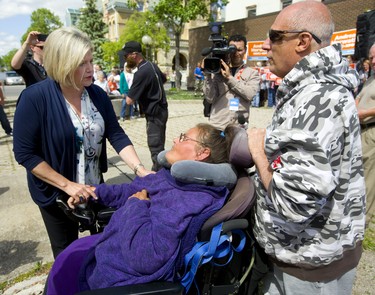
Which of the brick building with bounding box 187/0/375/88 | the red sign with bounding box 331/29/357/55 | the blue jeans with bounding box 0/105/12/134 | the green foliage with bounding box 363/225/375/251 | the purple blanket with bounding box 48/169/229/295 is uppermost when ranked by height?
the brick building with bounding box 187/0/375/88

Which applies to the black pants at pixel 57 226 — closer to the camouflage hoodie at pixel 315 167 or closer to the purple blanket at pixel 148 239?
the purple blanket at pixel 148 239

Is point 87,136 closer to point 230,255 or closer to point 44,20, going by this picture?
point 230,255

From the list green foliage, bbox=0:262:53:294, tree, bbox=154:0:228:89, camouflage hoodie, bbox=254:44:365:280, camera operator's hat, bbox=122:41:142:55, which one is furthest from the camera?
tree, bbox=154:0:228:89

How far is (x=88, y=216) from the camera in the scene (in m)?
1.97

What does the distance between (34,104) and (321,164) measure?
1.68 m

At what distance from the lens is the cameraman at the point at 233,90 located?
141 inches

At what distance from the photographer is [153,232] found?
4.98ft

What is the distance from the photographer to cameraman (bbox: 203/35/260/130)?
3.59 metres

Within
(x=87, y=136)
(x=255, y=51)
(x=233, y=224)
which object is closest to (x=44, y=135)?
(x=87, y=136)

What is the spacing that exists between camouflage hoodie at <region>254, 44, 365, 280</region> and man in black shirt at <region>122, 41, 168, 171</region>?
323 cm

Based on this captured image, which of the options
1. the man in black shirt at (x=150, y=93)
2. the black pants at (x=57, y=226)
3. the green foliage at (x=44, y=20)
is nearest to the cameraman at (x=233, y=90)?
Result: the man in black shirt at (x=150, y=93)

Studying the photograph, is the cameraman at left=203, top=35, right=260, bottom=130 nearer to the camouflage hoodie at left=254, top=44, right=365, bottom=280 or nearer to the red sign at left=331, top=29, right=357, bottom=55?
the camouflage hoodie at left=254, top=44, right=365, bottom=280

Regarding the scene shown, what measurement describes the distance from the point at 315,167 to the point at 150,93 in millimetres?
3720

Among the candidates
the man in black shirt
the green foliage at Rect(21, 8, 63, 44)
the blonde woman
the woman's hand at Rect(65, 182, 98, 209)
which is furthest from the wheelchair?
the green foliage at Rect(21, 8, 63, 44)
